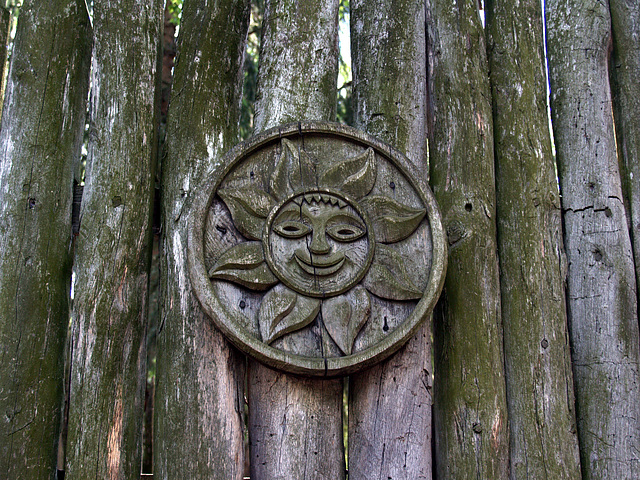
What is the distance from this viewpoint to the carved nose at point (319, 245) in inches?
88.7

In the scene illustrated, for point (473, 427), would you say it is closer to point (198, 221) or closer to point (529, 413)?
point (529, 413)

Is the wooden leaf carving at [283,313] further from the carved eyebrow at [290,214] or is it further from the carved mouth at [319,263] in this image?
the carved eyebrow at [290,214]

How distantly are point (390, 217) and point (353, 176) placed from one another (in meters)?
0.23

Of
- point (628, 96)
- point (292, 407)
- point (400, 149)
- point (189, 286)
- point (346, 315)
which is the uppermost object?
point (628, 96)

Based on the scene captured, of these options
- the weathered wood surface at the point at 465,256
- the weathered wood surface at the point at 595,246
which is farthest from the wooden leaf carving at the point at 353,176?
the weathered wood surface at the point at 595,246

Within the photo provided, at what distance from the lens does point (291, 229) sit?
2297mm

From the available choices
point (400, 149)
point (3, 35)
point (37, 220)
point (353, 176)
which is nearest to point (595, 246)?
point (400, 149)

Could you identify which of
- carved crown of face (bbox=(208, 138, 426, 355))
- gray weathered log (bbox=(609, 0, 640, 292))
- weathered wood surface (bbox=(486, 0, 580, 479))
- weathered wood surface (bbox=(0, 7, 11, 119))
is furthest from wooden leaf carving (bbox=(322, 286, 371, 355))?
weathered wood surface (bbox=(0, 7, 11, 119))

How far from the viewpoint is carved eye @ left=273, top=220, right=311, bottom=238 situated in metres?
2.28

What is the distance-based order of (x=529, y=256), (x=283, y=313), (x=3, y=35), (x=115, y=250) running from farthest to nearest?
(x=3, y=35) < (x=529, y=256) < (x=115, y=250) < (x=283, y=313)

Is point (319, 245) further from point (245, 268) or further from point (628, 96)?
point (628, 96)

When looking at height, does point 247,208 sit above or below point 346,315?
above

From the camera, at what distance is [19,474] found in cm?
226

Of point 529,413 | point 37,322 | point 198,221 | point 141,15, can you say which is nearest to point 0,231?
point 37,322
